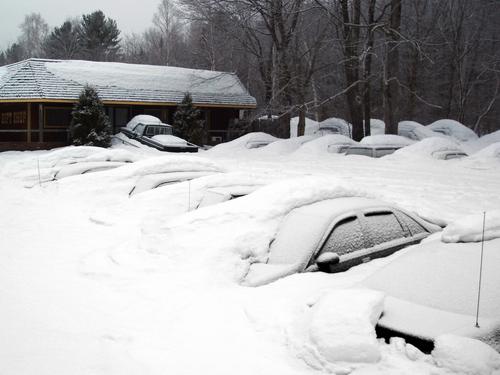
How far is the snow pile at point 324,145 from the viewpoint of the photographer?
24703 millimetres

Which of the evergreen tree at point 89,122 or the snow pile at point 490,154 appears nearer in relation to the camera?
the snow pile at point 490,154

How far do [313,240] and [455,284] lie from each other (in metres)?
1.84

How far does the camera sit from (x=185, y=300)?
566 cm

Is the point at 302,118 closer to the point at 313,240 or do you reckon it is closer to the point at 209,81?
the point at 209,81

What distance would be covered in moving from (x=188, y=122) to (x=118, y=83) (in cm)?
503

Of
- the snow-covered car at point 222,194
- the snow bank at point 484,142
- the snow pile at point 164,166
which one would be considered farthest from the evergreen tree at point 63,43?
the snow-covered car at point 222,194

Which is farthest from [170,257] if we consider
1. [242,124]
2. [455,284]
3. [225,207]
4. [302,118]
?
[242,124]

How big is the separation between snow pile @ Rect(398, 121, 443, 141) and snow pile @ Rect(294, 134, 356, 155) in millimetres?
8754

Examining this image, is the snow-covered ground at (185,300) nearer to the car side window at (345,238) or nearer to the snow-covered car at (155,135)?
the car side window at (345,238)

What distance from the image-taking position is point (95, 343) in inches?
185

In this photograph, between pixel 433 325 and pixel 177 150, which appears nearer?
pixel 433 325

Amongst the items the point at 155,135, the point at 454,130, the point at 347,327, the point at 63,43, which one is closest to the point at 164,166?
the point at 347,327

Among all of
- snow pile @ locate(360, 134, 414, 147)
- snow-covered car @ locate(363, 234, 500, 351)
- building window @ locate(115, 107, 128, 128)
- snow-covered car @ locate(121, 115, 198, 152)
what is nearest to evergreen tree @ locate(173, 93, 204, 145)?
snow-covered car @ locate(121, 115, 198, 152)

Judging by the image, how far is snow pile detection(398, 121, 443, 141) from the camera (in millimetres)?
32438
